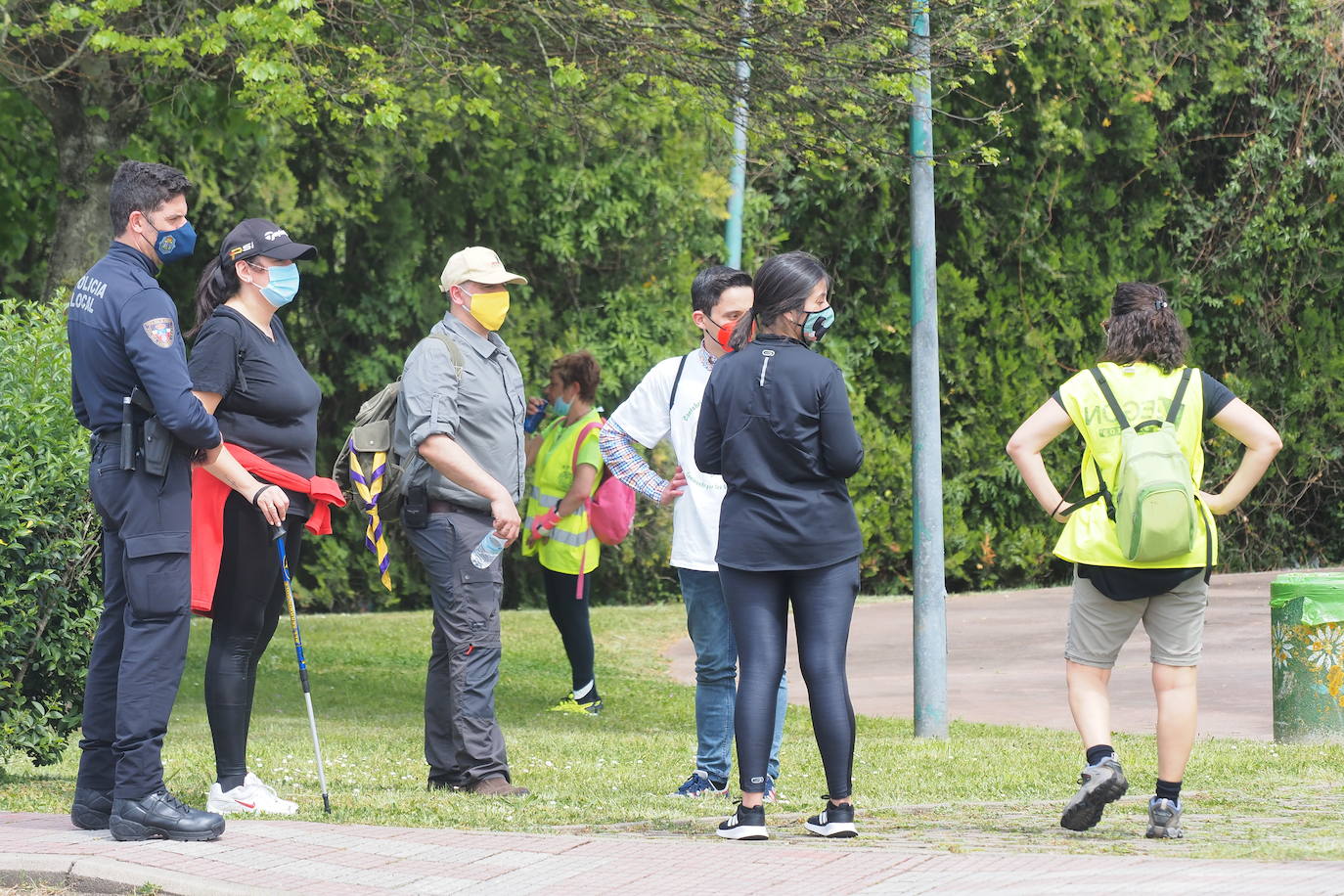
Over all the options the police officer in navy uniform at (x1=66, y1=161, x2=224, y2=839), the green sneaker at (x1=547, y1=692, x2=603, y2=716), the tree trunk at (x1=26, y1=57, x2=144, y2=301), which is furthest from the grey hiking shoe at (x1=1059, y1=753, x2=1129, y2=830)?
the tree trunk at (x1=26, y1=57, x2=144, y2=301)

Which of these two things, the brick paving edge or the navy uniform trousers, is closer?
the brick paving edge

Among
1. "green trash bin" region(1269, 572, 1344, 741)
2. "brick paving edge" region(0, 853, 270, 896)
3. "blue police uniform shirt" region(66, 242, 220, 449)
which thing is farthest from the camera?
"green trash bin" region(1269, 572, 1344, 741)

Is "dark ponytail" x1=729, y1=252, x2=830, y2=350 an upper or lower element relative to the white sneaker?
upper

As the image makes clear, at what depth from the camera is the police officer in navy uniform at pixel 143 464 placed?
5141mm

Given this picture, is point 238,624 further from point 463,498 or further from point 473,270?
point 473,270

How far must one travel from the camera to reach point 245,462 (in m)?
5.65

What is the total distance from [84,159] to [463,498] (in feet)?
22.1

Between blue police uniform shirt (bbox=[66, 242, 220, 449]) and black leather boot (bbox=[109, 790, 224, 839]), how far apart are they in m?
1.13

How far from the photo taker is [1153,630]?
5.54 m

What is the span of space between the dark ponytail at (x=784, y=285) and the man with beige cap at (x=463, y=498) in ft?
4.37

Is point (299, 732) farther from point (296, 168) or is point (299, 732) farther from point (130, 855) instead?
point (296, 168)

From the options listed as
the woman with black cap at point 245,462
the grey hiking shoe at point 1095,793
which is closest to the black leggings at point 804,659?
the grey hiking shoe at point 1095,793

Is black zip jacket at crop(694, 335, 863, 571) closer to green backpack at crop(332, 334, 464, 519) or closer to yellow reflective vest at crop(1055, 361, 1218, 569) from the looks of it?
yellow reflective vest at crop(1055, 361, 1218, 569)

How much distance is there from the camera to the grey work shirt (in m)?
6.20
